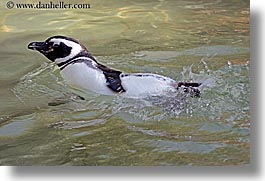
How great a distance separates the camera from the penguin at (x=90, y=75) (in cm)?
119

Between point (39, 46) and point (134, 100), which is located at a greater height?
point (39, 46)

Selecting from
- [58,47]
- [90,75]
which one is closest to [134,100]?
[90,75]

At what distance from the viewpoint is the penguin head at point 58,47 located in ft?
3.90

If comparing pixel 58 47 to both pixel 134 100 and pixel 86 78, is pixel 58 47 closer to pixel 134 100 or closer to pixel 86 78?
pixel 86 78

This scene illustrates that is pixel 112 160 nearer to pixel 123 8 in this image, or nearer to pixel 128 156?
pixel 128 156

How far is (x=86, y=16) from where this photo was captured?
1.19 metres

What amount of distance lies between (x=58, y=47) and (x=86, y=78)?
10 centimetres

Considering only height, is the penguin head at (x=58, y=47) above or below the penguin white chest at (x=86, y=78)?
above

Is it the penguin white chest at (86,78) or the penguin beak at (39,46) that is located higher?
the penguin beak at (39,46)

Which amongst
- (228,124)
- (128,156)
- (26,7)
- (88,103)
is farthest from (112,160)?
(26,7)

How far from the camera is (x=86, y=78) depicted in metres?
1.19

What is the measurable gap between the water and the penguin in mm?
15

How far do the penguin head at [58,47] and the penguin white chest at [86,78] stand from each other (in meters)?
0.03

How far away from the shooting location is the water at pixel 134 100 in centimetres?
117
